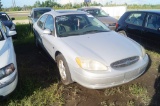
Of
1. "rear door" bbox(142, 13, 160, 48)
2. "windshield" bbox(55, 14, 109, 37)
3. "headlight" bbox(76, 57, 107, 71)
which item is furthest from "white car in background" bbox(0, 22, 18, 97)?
"rear door" bbox(142, 13, 160, 48)

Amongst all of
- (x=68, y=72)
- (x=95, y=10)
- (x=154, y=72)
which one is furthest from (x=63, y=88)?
(x=95, y=10)

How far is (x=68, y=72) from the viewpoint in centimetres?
375

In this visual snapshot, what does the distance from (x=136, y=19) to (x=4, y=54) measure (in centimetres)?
478

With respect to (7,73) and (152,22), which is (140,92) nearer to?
(7,73)

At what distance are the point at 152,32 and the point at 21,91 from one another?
4158mm

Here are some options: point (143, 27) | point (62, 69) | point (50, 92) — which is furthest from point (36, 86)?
point (143, 27)

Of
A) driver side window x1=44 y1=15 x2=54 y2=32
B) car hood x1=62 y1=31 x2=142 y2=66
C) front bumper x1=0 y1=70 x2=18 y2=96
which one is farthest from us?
driver side window x1=44 y1=15 x2=54 y2=32

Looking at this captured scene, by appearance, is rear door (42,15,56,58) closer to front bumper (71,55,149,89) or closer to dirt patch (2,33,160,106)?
dirt patch (2,33,160,106)

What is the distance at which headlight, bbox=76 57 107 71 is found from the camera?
3.28 meters

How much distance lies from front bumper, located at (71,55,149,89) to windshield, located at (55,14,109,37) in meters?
1.28

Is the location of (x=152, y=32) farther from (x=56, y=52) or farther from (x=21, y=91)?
(x=21, y=91)

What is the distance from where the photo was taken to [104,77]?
3.25 metres

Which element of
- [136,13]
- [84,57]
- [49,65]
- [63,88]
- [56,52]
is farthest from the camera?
[136,13]

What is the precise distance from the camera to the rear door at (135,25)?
6.21m
